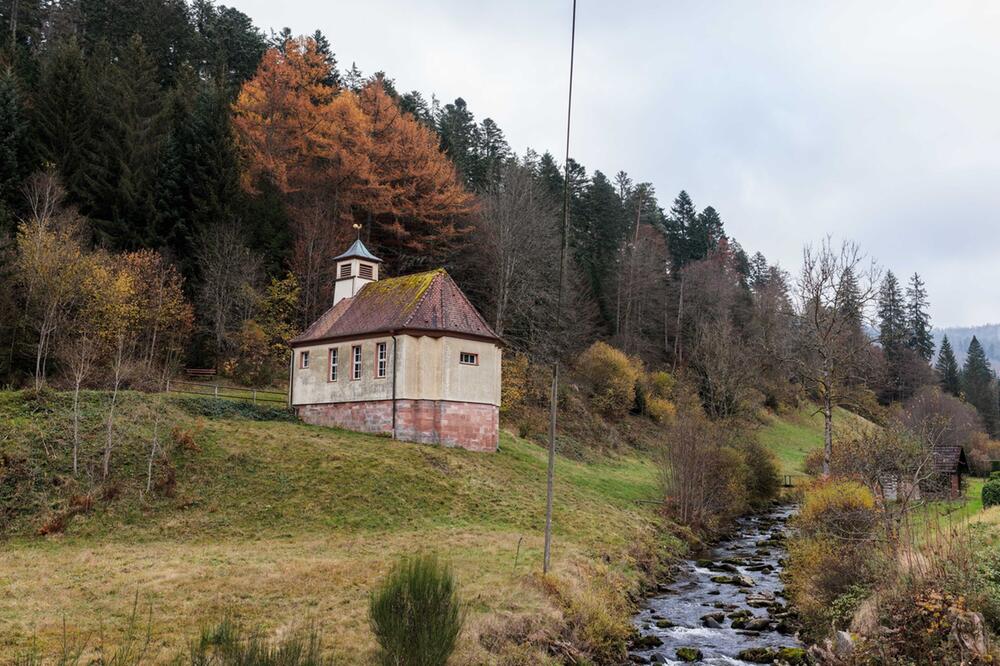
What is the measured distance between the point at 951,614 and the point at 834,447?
21.2 m

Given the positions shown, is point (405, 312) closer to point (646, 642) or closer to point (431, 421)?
point (431, 421)

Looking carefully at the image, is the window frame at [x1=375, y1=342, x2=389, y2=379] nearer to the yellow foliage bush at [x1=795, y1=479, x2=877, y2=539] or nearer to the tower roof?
the tower roof

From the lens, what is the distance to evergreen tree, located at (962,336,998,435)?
78625 millimetres

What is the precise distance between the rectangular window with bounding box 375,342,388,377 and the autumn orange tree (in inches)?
539

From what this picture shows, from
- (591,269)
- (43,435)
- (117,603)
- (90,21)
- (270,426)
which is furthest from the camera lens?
(591,269)

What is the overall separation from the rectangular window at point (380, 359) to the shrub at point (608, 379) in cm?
1982

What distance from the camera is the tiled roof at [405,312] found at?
1149 inches

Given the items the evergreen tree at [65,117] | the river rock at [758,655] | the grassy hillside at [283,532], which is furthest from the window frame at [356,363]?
the river rock at [758,655]

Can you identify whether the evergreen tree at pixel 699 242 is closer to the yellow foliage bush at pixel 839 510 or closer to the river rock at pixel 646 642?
the yellow foliage bush at pixel 839 510

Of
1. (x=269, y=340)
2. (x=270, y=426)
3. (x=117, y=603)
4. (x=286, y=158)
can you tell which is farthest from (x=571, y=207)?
(x=117, y=603)

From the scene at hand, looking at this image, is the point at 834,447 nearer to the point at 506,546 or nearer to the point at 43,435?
the point at 506,546

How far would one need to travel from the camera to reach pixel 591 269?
6200 centimetres

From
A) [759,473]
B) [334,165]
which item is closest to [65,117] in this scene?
[334,165]

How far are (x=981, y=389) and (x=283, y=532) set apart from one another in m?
88.8
